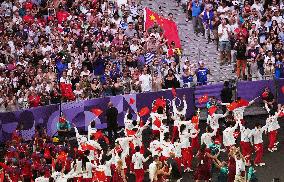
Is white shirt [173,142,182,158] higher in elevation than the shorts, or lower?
lower

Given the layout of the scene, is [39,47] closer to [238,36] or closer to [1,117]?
[1,117]

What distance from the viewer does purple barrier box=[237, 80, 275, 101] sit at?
112 ft

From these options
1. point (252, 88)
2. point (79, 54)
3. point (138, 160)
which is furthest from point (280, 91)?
point (138, 160)

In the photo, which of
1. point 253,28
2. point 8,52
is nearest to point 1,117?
point 8,52

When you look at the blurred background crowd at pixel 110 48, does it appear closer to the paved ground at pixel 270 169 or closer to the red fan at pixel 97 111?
the red fan at pixel 97 111

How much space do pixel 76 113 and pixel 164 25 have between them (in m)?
5.46

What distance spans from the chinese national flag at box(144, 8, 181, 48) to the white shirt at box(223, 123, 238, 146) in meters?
7.21

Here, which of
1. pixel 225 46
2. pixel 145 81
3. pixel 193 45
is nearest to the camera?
pixel 145 81

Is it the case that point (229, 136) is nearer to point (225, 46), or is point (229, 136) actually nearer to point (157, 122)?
point (157, 122)

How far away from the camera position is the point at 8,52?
1344 inches

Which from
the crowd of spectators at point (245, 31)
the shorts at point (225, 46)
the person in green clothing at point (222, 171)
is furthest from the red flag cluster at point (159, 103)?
the person in green clothing at point (222, 171)

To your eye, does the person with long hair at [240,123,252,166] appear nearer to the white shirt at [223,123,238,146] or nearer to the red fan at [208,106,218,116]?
the white shirt at [223,123,238,146]

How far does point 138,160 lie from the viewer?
27516mm

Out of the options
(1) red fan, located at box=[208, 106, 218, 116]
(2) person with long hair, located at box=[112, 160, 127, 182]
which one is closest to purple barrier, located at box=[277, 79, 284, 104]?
(1) red fan, located at box=[208, 106, 218, 116]
